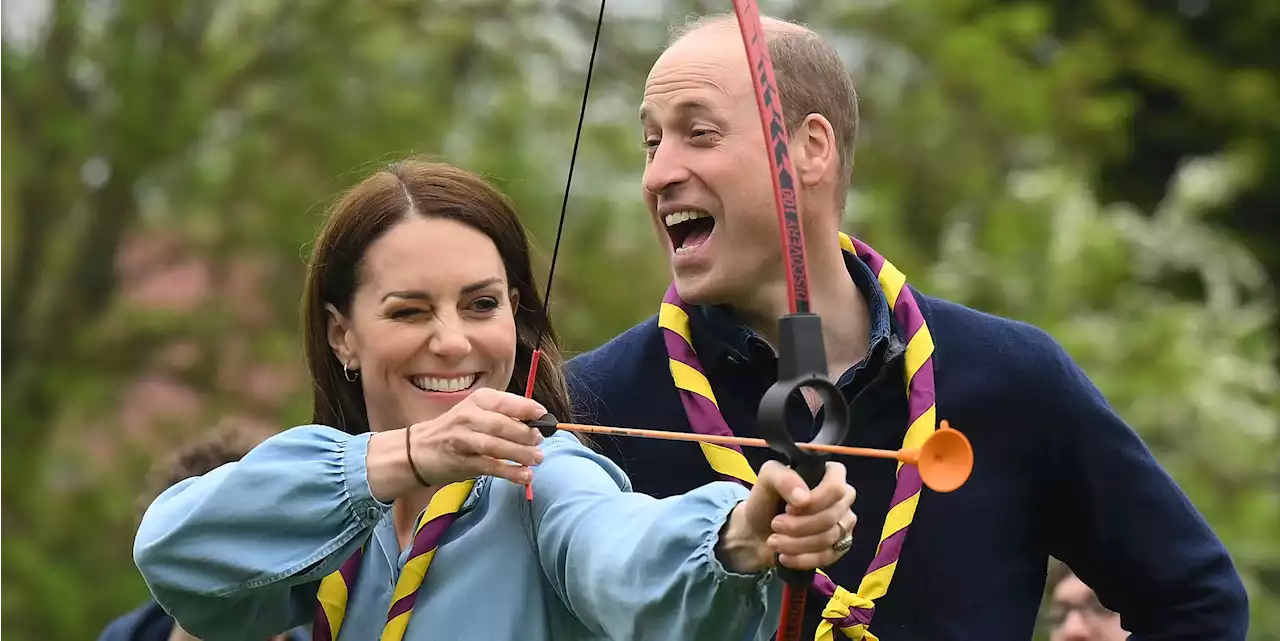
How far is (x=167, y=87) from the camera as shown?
491 inches

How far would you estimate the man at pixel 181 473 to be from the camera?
5691 mm

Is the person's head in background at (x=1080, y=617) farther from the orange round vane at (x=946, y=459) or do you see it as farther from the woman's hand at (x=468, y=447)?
Answer: the orange round vane at (x=946, y=459)

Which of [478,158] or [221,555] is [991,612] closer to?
[221,555]

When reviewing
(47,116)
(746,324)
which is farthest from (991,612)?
(47,116)

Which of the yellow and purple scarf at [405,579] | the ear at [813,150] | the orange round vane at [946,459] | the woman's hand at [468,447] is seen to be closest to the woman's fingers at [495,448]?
the woman's hand at [468,447]

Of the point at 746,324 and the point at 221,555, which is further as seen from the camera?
the point at 746,324

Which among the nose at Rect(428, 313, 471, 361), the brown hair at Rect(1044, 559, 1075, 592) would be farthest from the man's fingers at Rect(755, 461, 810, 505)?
the brown hair at Rect(1044, 559, 1075, 592)

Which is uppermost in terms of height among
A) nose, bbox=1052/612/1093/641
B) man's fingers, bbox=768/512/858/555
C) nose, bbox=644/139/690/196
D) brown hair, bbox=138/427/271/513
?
nose, bbox=644/139/690/196

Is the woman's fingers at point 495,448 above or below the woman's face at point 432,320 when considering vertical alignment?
below

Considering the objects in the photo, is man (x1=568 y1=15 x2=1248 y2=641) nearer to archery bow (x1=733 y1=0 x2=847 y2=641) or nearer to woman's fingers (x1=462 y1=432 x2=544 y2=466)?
archery bow (x1=733 y1=0 x2=847 y2=641)

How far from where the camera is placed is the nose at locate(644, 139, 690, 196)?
13.9 ft

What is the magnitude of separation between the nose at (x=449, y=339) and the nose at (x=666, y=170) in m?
0.72

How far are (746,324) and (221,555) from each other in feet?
4.73

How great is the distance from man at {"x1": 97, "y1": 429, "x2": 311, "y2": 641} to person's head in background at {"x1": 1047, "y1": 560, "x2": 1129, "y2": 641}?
2063 mm
